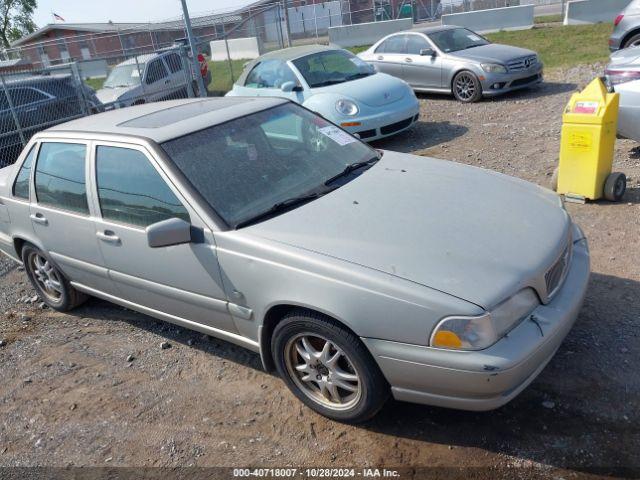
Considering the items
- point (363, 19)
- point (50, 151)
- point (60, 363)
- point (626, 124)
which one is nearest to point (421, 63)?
point (626, 124)

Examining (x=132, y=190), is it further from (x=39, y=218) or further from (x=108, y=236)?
(x=39, y=218)

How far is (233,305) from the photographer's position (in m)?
3.33

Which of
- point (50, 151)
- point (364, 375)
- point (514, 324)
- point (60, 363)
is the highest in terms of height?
point (50, 151)

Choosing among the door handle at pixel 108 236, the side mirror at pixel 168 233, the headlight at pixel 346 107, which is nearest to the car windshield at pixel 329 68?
the headlight at pixel 346 107

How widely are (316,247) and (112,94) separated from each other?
11804 mm

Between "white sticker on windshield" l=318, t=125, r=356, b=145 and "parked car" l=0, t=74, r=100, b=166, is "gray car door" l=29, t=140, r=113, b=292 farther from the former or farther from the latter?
"parked car" l=0, t=74, r=100, b=166

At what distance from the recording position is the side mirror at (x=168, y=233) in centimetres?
318

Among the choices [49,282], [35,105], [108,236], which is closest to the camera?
[108,236]

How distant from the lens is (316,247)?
2.97m

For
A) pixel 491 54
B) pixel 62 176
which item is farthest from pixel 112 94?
pixel 62 176

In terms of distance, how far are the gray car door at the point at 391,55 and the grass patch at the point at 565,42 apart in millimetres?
3778

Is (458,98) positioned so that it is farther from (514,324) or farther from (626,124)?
(514,324)

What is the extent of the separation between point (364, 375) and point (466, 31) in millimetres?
10456

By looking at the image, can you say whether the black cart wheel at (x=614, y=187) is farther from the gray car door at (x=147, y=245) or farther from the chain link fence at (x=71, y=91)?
the chain link fence at (x=71, y=91)
